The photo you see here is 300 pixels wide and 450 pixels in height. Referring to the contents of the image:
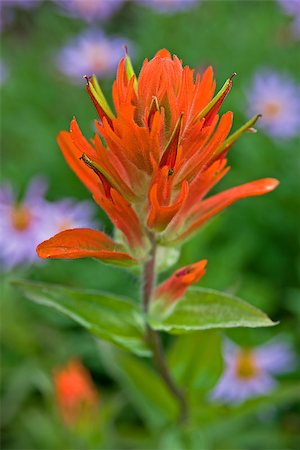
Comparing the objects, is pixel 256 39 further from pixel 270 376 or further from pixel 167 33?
pixel 270 376

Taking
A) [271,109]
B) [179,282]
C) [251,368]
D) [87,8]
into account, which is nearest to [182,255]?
[251,368]

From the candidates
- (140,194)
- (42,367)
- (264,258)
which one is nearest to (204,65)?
(264,258)

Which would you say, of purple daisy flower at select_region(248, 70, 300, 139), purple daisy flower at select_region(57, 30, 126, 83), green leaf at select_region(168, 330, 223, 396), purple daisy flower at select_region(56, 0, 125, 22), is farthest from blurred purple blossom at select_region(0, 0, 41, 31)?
green leaf at select_region(168, 330, 223, 396)

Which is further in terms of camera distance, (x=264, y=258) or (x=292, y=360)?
(x=264, y=258)

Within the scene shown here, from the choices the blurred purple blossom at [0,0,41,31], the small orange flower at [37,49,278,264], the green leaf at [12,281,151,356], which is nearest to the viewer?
the small orange flower at [37,49,278,264]

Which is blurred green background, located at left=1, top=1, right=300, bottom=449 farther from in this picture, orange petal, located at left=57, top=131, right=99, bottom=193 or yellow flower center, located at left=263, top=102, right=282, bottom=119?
orange petal, located at left=57, top=131, right=99, bottom=193

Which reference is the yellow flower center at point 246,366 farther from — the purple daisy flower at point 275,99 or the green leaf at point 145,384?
the purple daisy flower at point 275,99

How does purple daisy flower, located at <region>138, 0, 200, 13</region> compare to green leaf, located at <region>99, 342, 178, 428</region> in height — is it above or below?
above
